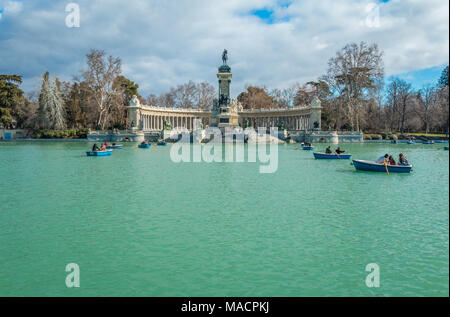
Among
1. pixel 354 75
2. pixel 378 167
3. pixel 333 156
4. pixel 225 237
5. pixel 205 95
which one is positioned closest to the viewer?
pixel 225 237

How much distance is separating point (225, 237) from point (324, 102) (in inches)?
2952

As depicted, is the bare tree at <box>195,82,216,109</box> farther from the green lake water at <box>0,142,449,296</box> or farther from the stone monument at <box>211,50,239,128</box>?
the green lake water at <box>0,142,449,296</box>

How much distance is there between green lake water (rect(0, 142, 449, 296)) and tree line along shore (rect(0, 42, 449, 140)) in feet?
179

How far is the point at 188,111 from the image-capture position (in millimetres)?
84688

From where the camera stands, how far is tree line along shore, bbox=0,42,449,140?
7000 cm

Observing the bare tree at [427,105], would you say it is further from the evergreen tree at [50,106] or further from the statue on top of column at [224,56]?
the evergreen tree at [50,106]

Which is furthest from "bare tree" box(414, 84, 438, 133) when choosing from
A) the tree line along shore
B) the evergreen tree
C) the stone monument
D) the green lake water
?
the evergreen tree

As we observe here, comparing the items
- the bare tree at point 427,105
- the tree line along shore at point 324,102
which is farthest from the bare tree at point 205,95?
the bare tree at point 427,105

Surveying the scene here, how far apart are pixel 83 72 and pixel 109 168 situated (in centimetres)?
5206

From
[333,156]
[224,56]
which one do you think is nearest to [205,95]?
[224,56]

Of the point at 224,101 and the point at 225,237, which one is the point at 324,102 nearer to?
the point at 224,101

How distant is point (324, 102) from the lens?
8075 centimetres

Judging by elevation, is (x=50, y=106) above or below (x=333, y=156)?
above
